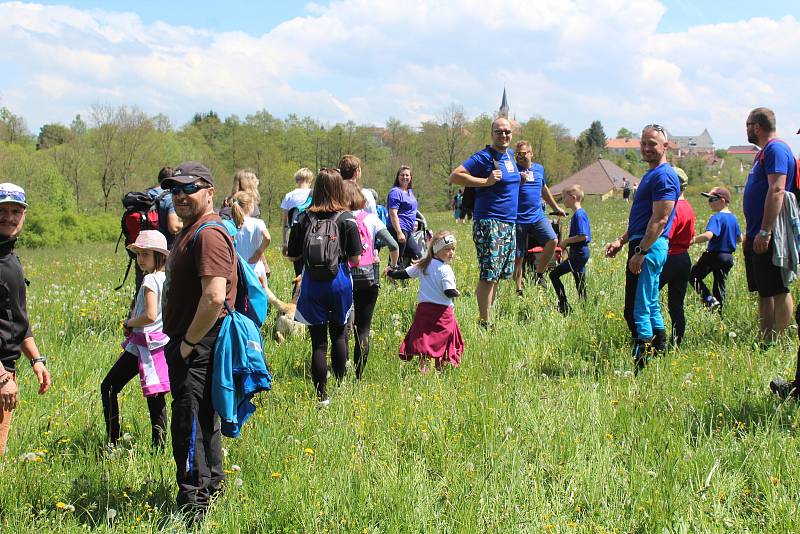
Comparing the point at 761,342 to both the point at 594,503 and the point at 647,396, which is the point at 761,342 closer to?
the point at 647,396

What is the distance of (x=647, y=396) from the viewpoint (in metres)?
4.98

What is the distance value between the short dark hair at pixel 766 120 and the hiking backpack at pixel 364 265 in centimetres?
357

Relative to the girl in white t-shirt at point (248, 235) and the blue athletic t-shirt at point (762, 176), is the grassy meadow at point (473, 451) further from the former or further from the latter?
the girl in white t-shirt at point (248, 235)

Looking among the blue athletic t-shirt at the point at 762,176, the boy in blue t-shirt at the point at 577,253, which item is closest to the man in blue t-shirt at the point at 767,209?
the blue athletic t-shirt at the point at 762,176

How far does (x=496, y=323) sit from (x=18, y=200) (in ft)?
16.4

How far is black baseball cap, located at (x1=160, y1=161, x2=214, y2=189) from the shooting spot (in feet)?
11.8

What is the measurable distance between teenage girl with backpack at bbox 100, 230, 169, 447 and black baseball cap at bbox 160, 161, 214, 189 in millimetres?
1154

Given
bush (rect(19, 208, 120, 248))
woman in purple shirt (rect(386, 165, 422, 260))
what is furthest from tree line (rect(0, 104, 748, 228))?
woman in purple shirt (rect(386, 165, 422, 260))

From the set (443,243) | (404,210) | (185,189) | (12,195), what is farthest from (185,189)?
(404,210)

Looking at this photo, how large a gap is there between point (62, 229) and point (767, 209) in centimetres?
4599

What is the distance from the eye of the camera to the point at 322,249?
5289 millimetres

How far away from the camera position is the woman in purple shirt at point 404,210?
34.0 feet

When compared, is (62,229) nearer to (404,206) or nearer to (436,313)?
(404,206)

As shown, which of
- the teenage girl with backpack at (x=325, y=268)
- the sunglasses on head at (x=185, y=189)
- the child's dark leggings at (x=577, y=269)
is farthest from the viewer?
the child's dark leggings at (x=577, y=269)
